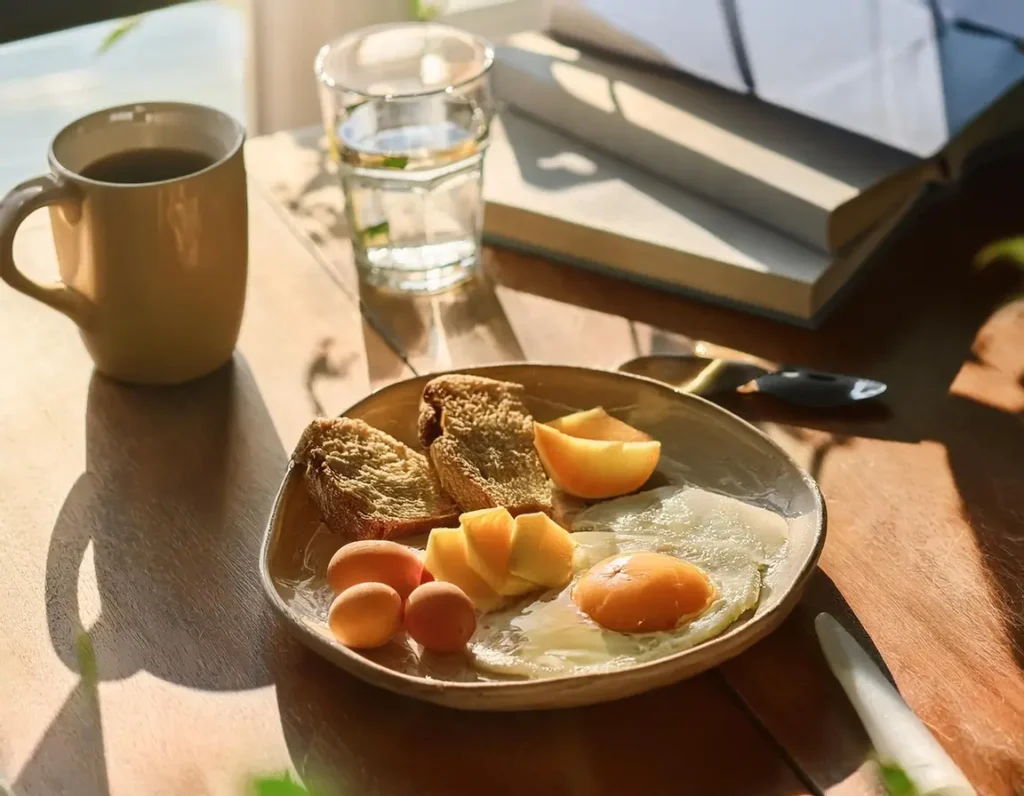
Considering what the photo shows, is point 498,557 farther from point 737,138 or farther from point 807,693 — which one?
point 737,138

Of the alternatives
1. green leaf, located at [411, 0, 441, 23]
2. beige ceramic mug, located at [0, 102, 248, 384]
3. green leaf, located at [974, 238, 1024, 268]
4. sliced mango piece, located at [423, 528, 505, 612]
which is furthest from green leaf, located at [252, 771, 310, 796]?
green leaf, located at [411, 0, 441, 23]

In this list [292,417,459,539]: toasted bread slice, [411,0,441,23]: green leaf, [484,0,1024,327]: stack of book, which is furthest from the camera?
[411,0,441,23]: green leaf

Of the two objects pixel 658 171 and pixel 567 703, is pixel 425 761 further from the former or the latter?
pixel 658 171

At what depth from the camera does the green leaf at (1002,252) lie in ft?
3.04

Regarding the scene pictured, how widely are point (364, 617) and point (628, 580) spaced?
0.13 m

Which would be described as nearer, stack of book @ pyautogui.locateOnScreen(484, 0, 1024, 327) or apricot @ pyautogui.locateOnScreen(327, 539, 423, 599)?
apricot @ pyautogui.locateOnScreen(327, 539, 423, 599)

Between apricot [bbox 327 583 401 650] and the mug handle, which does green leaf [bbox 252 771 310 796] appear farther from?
the mug handle

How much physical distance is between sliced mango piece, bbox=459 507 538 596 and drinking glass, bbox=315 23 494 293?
0.37 metres

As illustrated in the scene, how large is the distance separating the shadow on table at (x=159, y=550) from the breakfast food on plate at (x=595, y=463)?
18 centimetres

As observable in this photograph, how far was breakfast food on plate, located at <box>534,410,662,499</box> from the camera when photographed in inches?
25.7

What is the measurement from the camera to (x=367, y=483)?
628 millimetres

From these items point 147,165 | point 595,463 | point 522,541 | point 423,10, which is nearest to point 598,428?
point 595,463

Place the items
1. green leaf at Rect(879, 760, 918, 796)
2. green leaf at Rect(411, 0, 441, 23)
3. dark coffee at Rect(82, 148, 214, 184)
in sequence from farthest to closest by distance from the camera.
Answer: green leaf at Rect(411, 0, 441, 23) → dark coffee at Rect(82, 148, 214, 184) → green leaf at Rect(879, 760, 918, 796)

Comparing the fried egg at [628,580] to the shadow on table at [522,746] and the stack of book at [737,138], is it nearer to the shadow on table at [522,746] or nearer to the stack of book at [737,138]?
the shadow on table at [522,746]
